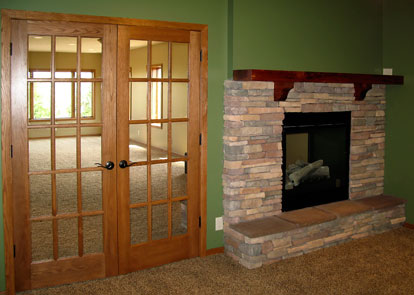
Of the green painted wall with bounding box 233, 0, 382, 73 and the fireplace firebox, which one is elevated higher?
the green painted wall with bounding box 233, 0, 382, 73

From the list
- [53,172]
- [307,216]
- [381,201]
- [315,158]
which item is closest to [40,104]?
[53,172]

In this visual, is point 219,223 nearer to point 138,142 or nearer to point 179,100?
point 138,142

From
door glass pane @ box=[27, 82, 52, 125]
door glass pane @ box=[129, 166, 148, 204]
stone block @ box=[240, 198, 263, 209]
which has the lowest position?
stone block @ box=[240, 198, 263, 209]

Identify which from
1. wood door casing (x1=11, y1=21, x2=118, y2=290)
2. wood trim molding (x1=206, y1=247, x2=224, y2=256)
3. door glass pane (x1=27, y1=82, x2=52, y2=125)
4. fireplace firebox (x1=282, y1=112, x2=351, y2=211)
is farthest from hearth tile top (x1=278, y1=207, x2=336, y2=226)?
door glass pane (x1=27, y1=82, x2=52, y2=125)

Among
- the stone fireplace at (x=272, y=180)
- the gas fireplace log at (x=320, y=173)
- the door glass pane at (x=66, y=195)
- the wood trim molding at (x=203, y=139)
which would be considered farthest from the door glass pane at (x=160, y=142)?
the door glass pane at (x=66, y=195)

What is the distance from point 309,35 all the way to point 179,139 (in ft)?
5.59

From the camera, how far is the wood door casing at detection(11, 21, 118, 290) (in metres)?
3.07

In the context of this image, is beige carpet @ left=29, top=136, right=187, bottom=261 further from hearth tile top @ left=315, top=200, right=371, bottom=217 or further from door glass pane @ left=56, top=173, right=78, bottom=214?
hearth tile top @ left=315, top=200, right=371, bottom=217

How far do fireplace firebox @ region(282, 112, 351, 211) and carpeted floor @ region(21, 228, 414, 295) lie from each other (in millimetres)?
638

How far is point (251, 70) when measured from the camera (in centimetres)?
366

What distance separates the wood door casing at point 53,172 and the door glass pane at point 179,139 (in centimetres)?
54

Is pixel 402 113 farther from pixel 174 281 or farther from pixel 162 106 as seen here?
pixel 174 281

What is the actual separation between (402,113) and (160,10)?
2.94m

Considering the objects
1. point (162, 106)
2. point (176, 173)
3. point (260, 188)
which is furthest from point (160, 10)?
point (260, 188)
